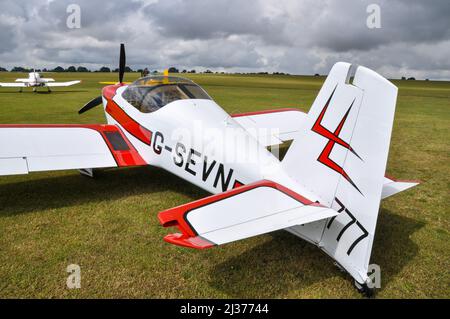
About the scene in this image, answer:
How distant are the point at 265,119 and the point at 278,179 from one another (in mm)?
5695

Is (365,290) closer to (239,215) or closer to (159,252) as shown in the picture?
(239,215)

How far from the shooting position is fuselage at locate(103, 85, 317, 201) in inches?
170

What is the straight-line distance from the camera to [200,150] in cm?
498

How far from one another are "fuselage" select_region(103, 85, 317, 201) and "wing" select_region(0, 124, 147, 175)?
1.09 ft

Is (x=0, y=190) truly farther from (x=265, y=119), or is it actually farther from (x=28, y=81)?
(x=28, y=81)

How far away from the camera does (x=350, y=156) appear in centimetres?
315

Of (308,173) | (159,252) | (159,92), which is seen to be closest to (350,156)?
(308,173)

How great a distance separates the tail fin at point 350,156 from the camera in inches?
119

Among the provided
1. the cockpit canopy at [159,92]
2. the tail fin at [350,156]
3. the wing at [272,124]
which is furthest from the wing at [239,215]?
the wing at [272,124]

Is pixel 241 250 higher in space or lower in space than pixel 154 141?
lower

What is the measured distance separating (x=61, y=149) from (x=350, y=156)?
A: 5.13 meters

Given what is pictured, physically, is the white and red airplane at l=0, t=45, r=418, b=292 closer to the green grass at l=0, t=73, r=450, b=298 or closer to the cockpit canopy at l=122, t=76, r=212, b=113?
the green grass at l=0, t=73, r=450, b=298
